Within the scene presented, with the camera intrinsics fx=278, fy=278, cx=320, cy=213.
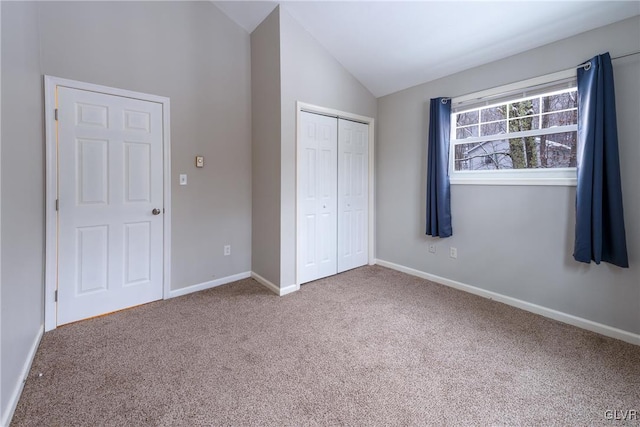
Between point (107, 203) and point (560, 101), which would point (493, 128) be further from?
point (107, 203)

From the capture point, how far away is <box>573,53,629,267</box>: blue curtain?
2.03 meters

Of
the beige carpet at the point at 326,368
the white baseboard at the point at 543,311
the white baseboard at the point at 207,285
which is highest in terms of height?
the white baseboard at the point at 207,285

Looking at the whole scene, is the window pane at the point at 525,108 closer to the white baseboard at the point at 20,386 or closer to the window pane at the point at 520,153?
the window pane at the point at 520,153

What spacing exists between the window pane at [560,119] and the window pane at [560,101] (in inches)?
1.7

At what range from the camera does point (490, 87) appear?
108 inches

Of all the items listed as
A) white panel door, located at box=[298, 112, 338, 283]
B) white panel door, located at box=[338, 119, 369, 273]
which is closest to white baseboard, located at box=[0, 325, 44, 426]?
white panel door, located at box=[298, 112, 338, 283]

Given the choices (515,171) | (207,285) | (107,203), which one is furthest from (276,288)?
(515,171)

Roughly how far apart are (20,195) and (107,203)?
0.77 metres

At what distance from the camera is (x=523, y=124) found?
259cm

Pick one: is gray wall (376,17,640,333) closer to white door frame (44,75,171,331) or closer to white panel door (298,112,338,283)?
white panel door (298,112,338,283)

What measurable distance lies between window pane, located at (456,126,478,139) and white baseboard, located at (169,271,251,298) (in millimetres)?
2913

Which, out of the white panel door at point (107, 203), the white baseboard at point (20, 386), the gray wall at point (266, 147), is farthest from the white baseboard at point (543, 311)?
the white baseboard at point (20, 386)

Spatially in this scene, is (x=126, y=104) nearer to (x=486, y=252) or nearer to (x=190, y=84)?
(x=190, y=84)

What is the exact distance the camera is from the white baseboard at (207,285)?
2.85 metres
